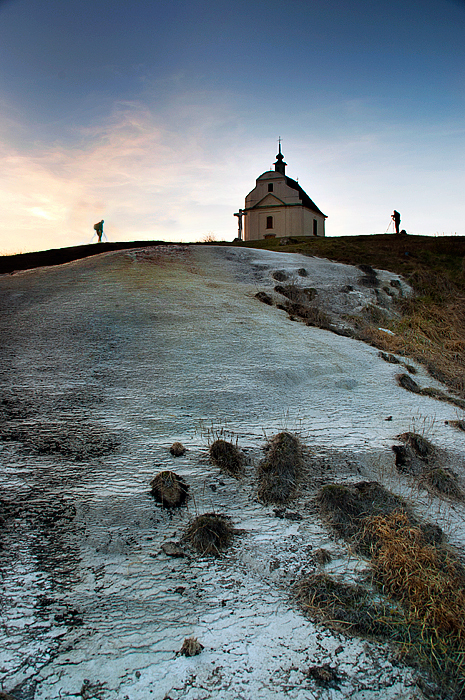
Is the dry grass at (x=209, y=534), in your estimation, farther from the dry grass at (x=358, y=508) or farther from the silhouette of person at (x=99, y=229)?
the silhouette of person at (x=99, y=229)

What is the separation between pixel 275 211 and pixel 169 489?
3476cm

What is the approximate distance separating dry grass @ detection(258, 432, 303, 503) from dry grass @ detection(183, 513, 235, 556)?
1.88 feet

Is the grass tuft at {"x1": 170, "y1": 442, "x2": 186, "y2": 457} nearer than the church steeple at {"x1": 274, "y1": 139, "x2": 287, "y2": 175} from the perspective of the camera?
Yes

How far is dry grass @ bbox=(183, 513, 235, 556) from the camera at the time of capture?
3.42 metres

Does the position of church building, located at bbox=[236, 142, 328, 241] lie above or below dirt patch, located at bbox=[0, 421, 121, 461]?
above

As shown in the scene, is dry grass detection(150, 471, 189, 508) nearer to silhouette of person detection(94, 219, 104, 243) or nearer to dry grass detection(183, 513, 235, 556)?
dry grass detection(183, 513, 235, 556)

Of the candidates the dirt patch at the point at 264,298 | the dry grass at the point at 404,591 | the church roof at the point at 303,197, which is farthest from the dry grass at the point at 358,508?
the church roof at the point at 303,197

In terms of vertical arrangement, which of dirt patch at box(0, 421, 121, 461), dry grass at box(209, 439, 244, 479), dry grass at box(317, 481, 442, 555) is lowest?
dry grass at box(317, 481, 442, 555)

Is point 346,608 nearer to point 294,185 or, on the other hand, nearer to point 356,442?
point 356,442

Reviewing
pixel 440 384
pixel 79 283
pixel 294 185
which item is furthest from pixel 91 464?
pixel 294 185

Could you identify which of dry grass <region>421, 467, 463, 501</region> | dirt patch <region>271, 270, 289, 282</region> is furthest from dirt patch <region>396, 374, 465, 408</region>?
dirt patch <region>271, 270, 289, 282</region>

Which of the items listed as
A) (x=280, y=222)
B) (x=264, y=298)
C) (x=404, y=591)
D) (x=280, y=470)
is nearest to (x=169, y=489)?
(x=280, y=470)

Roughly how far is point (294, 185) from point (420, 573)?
40035 mm

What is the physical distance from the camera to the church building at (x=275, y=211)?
35.9 meters
